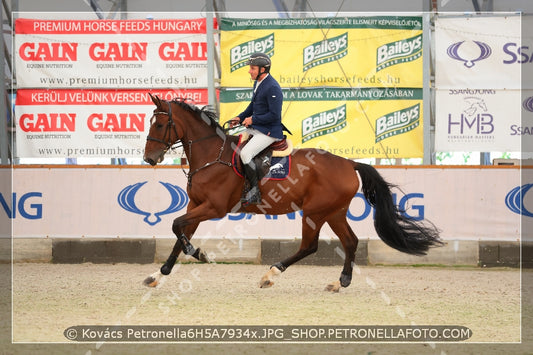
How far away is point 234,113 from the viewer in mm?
12727

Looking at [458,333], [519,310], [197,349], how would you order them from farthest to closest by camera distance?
[519,310] < [458,333] < [197,349]

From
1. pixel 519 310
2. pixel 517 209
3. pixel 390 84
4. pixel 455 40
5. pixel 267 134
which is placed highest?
pixel 455 40

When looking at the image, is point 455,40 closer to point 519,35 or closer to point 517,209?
point 519,35

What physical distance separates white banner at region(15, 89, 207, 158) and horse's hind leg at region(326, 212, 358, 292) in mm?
5002

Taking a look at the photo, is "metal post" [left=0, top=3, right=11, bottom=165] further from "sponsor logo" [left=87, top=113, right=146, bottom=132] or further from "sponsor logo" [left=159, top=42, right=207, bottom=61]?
"sponsor logo" [left=159, top=42, right=207, bottom=61]

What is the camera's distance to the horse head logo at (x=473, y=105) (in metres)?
12.5

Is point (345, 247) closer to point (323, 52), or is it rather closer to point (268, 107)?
point (268, 107)

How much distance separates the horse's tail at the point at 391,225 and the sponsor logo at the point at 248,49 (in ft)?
14.7

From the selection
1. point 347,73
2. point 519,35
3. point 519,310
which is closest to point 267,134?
point 519,310

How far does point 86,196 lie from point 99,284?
3345mm

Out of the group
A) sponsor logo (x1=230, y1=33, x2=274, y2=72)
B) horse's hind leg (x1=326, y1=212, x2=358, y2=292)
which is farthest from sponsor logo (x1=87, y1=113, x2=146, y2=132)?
horse's hind leg (x1=326, y1=212, x2=358, y2=292)

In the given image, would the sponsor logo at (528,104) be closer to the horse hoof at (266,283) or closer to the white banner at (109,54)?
the white banner at (109,54)

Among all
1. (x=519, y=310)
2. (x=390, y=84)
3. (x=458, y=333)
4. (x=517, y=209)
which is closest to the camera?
(x=458, y=333)

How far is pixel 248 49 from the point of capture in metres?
12.7
